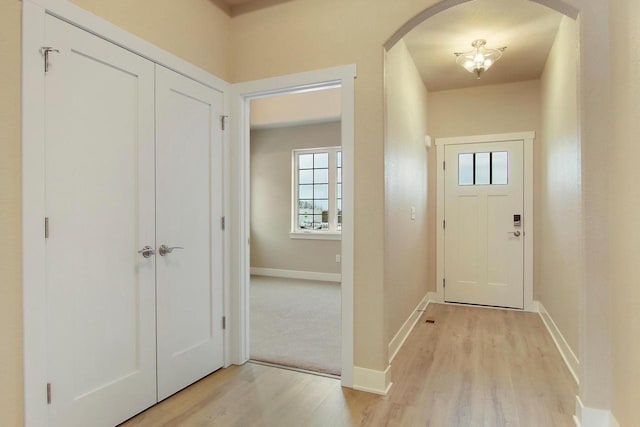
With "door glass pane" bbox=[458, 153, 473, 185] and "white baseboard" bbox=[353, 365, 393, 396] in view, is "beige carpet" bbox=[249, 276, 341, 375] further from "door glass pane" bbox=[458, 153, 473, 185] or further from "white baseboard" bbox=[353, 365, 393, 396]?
"door glass pane" bbox=[458, 153, 473, 185]

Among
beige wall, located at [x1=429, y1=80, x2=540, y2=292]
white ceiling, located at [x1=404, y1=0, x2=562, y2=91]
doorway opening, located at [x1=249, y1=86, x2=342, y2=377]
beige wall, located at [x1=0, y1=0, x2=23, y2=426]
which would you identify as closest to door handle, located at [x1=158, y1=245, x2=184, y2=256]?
beige wall, located at [x1=0, y1=0, x2=23, y2=426]

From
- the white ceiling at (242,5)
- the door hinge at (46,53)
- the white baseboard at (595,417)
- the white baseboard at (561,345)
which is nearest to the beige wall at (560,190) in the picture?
the white baseboard at (561,345)

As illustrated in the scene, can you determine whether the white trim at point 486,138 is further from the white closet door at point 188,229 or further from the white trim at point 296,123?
the white closet door at point 188,229

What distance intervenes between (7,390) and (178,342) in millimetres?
953

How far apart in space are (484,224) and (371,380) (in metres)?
2.95

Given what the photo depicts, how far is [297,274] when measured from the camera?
20.8 feet

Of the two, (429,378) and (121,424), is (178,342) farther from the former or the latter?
(429,378)

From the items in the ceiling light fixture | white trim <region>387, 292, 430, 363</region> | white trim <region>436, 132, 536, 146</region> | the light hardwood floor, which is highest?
the ceiling light fixture

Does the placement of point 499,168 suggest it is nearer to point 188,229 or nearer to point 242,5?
point 242,5

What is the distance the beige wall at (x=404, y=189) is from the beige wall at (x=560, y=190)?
1193mm

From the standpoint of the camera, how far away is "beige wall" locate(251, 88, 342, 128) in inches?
227

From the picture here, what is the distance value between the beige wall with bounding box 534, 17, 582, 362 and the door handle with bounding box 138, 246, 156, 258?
2.51 metres

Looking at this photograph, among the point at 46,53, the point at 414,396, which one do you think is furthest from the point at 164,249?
the point at 414,396

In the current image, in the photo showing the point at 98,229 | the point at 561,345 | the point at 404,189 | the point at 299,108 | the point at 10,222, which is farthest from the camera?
the point at 299,108
